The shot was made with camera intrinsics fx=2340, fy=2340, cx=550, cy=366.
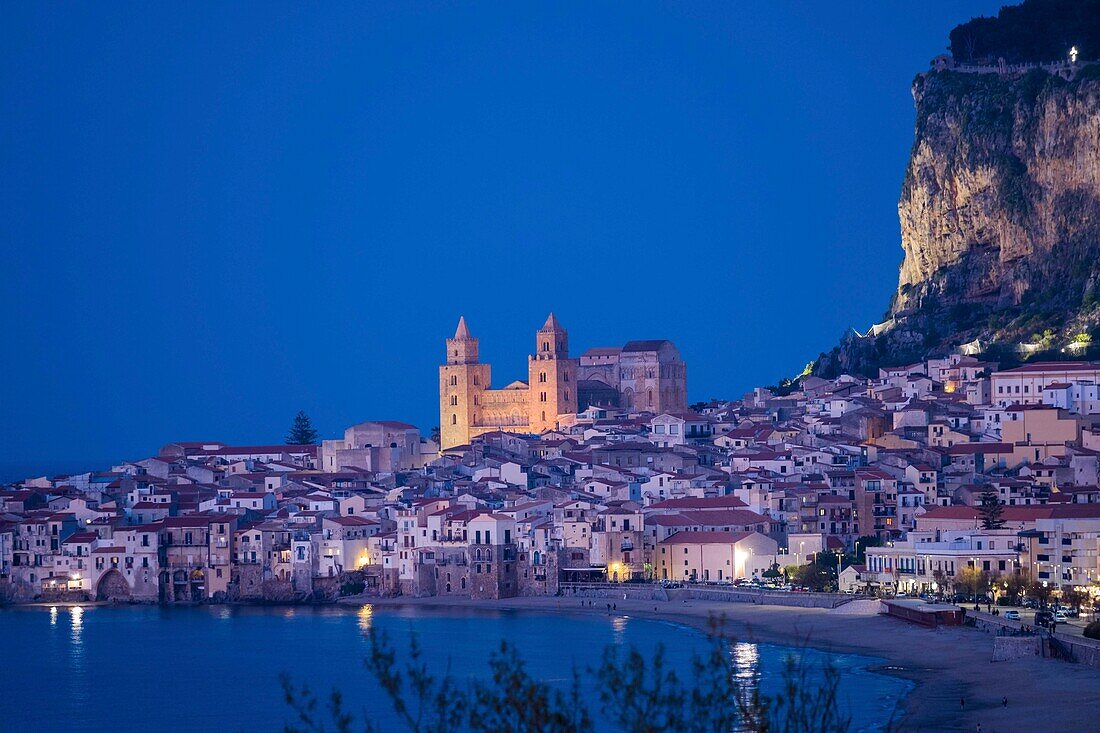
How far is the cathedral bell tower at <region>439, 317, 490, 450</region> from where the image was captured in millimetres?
110000

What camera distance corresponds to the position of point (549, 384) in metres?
110

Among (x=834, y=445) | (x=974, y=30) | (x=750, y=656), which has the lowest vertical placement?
(x=750, y=656)

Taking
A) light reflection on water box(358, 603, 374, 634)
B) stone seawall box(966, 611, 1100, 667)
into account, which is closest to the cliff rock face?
light reflection on water box(358, 603, 374, 634)

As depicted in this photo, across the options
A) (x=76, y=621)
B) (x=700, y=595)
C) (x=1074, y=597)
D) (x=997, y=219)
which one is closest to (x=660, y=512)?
(x=700, y=595)

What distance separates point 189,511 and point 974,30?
47.2m

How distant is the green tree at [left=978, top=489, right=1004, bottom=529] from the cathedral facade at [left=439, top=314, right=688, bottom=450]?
47.5 m

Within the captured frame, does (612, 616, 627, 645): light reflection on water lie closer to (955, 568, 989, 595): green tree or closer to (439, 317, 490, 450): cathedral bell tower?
(955, 568, 989, 595): green tree

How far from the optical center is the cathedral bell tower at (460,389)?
110m

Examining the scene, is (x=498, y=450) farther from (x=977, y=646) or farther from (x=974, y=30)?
(x=977, y=646)

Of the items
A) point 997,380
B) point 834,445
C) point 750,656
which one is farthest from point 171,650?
point 997,380

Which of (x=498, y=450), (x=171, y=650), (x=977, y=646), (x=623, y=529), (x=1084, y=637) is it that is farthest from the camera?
(x=498, y=450)

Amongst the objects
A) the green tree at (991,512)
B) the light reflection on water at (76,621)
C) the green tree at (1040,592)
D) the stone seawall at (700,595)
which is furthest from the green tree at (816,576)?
the light reflection on water at (76,621)

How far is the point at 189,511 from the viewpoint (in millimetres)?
78000

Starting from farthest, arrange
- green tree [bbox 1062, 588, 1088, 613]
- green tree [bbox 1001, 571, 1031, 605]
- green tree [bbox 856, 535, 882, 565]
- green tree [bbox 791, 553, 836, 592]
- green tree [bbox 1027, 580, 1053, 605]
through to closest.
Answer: green tree [bbox 856, 535, 882, 565], green tree [bbox 791, 553, 836, 592], green tree [bbox 1001, 571, 1031, 605], green tree [bbox 1027, 580, 1053, 605], green tree [bbox 1062, 588, 1088, 613]
